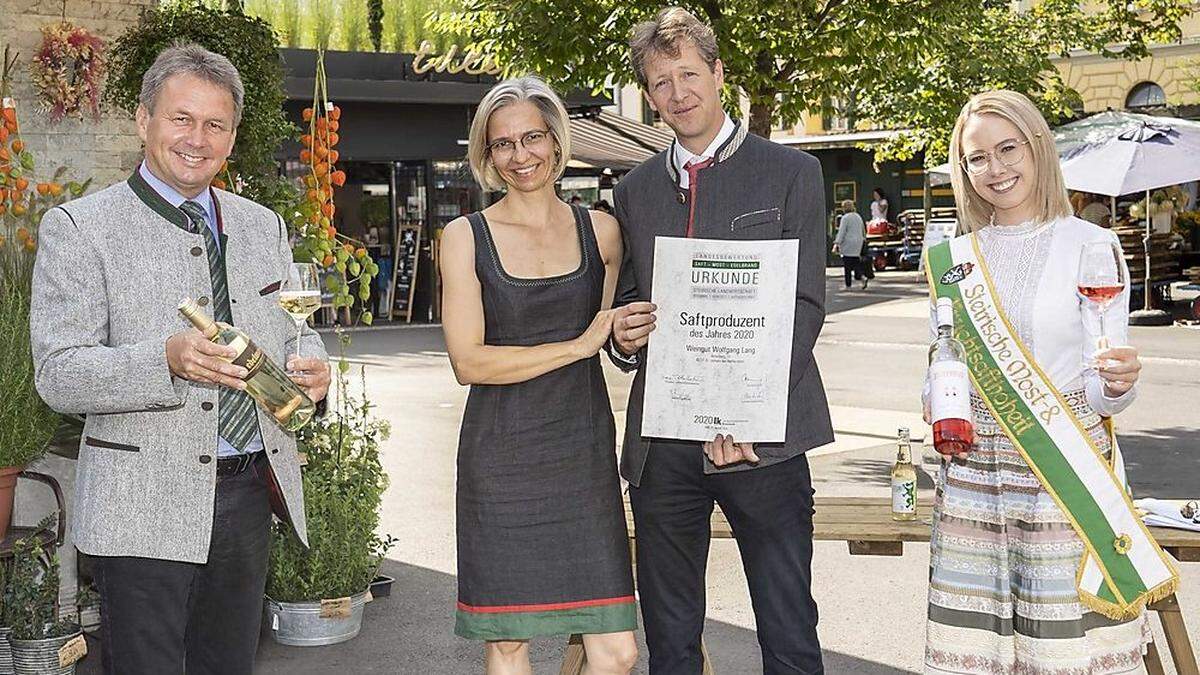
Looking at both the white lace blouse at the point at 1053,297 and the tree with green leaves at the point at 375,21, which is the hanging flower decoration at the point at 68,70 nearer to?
the white lace blouse at the point at 1053,297

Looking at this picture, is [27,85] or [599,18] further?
[599,18]

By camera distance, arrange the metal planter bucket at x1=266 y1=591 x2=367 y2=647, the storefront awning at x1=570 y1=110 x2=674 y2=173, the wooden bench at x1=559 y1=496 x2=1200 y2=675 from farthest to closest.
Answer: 1. the storefront awning at x1=570 y1=110 x2=674 y2=173
2. the metal planter bucket at x1=266 y1=591 x2=367 y2=647
3. the wooden bench at x1=559 y1=496 x2=1200 y2=675

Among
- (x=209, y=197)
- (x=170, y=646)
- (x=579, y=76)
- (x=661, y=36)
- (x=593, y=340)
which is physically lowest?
(x=170, y=646)

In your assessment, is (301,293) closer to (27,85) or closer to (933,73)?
(27,85)

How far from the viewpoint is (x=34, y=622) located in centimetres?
492

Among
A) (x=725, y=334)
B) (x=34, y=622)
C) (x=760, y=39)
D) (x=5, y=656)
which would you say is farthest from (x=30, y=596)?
(x=760, y=39)

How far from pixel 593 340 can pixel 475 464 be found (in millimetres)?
458

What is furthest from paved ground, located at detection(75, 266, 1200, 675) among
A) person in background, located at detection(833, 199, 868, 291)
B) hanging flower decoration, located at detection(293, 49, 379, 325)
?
person in background, located at detection(833, 199, 868, 291)

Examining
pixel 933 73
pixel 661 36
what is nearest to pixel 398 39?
pixel 933 73

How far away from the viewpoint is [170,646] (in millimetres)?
3080

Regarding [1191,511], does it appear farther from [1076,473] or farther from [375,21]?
[375,21]

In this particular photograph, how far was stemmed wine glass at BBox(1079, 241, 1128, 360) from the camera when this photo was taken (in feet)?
10.9

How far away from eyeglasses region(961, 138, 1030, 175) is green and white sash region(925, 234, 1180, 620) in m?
0.33

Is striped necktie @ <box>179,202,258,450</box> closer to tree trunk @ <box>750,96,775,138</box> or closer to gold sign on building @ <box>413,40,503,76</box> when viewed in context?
tree trunk @ <box>750,96,775,138</box>
